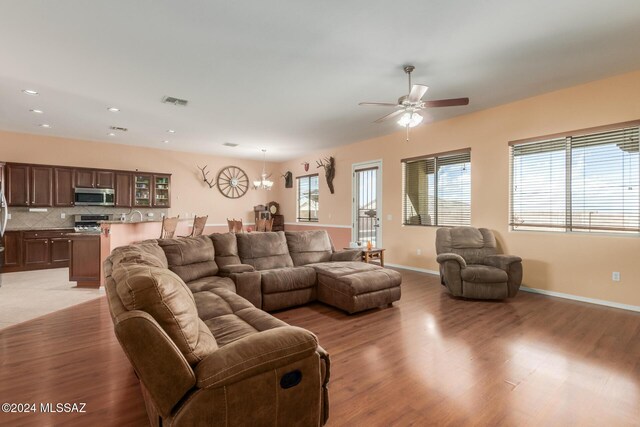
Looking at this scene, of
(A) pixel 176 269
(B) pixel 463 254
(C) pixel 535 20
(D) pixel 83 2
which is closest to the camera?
(D) pixel 83 2

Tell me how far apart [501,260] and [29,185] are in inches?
355

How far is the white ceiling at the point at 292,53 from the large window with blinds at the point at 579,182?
2.73 feet

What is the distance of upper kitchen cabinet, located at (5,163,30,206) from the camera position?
20.1 ft

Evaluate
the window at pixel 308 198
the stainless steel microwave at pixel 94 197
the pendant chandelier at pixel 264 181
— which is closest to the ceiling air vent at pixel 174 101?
the pendant chandelier at pixel 264 181

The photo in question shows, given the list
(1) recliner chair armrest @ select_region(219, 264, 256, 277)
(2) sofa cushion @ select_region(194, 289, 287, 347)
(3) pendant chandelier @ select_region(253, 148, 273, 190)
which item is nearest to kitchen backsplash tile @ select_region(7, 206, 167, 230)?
(3) pendant chandelier @ select_region(253, 148, 273, 190)

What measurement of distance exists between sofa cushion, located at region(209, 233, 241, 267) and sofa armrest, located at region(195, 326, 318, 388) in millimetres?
2548

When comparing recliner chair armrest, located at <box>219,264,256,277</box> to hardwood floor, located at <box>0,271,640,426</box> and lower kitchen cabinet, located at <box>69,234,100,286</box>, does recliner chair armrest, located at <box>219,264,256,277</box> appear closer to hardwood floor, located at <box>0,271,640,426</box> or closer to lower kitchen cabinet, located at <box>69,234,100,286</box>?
hardwood floor, located at <box>0,271,640,426</box>

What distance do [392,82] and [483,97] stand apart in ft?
5.27

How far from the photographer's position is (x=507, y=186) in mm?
4840

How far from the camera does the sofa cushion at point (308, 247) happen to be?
4543 millimetres

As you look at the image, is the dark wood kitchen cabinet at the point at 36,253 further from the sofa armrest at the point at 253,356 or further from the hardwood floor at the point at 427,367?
the sofa armrest at the point at 253,356

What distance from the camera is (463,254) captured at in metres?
4.73

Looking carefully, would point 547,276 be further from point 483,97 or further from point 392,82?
point 392,82

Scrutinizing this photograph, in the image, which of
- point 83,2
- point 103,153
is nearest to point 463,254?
point 83,2
